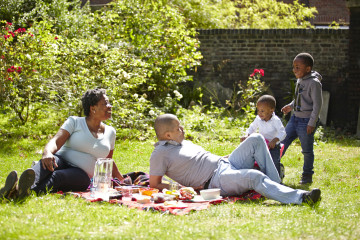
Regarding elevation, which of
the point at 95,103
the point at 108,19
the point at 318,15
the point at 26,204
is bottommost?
the point at 26,204

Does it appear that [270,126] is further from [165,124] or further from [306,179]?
[165,124]

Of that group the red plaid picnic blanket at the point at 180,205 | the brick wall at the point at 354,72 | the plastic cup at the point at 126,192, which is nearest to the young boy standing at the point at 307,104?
the red plaid picnic blanket at the point at 180,205

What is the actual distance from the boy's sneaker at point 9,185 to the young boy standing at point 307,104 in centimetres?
348

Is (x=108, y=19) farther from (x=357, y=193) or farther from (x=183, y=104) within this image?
(x=357, y=193)

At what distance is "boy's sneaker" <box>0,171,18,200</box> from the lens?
15.5 ft

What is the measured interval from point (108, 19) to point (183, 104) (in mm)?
2535

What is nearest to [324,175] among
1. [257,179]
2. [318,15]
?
[257,179]

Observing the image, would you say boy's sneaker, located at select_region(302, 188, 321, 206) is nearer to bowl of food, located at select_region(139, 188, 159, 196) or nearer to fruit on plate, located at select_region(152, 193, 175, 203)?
fruit on plate, located at select_region(152, 193, 175, 203)

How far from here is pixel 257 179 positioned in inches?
200

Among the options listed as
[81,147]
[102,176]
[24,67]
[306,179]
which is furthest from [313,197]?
[24,67]

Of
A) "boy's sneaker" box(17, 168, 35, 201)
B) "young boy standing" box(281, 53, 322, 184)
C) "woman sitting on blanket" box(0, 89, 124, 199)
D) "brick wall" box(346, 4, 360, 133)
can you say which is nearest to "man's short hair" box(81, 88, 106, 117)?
"woman sitting on blanket" box(0, 89, 124, 199)

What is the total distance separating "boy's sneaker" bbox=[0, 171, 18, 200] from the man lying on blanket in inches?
53.7

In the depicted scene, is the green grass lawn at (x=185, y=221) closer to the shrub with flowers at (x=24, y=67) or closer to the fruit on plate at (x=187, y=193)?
the fruit on plate at (x=187, y=193)

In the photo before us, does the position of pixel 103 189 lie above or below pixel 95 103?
below
